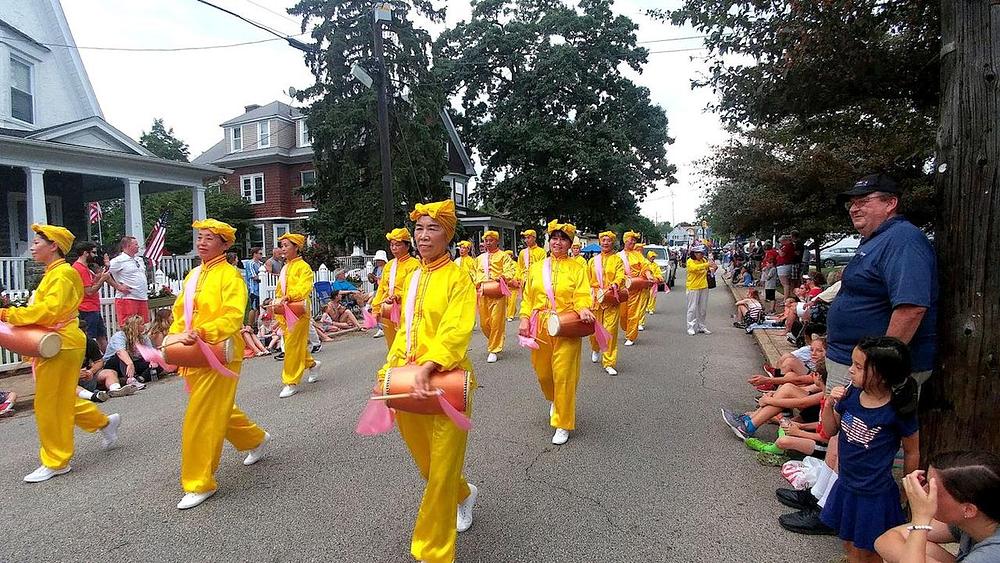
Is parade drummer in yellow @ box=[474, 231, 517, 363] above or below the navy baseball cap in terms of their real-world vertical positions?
below

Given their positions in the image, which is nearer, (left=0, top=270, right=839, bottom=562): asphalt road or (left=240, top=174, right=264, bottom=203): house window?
(left=0, top=270, right=839, bottom=562): asphalt road

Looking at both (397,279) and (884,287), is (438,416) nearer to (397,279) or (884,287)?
(884,287)

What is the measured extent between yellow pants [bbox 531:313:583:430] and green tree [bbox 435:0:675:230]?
23859 millimetres

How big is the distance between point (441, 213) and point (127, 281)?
25.8ft

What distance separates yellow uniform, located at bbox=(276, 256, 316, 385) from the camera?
6.79 meters

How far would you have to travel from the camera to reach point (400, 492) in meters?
3.91

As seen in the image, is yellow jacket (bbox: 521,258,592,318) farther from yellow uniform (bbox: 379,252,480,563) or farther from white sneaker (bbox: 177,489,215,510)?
white sneaker (bbox: 177,489,215,510)

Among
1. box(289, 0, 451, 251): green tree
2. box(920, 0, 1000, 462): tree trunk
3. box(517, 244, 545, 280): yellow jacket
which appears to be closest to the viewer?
box(920, 0, 1000, 462): tree trunk

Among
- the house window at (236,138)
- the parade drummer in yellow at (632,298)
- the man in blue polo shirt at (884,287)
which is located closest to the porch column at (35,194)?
the parade drummer in yellow at (632,298)

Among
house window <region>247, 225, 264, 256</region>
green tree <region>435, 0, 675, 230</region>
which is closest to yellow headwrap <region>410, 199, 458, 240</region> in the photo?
green tree <region>435, 0, 675, 230</region>

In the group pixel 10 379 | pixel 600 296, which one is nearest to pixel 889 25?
pixel 600 296

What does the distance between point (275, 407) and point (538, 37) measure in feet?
90.3

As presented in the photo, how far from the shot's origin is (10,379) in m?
7.73

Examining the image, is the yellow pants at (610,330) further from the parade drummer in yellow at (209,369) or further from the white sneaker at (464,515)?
the parade drummer in yellow at (209,369)
